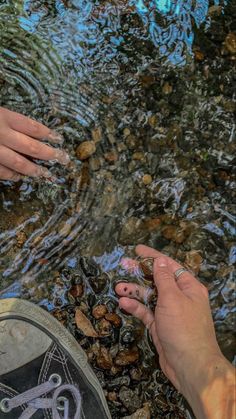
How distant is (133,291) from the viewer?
2.56 meters

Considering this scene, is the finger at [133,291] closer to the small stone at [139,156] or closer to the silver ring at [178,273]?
the silver ring at [178,273]

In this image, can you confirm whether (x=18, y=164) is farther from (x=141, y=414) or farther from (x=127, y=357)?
(x=141, y=414)

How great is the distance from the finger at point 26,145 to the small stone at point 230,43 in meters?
1.17

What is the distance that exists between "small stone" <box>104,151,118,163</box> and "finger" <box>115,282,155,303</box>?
2.14ft

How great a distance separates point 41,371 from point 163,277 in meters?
0.78

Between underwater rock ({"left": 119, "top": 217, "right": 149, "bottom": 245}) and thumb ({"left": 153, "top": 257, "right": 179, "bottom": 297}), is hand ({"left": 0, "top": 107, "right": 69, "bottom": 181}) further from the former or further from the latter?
thumb ({"left": 153, "top": 257, "right": 179, "bottom": 297})

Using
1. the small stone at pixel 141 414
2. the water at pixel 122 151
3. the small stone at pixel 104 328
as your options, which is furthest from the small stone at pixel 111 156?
the small stone at pixel 141 414

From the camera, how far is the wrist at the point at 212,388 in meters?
2.03

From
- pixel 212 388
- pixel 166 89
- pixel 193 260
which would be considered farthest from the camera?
pixel 166 89

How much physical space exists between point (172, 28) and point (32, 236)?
1394mm

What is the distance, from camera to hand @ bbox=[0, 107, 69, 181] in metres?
2.46

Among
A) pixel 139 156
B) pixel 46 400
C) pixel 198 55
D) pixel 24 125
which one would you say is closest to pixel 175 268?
pixel 139 156

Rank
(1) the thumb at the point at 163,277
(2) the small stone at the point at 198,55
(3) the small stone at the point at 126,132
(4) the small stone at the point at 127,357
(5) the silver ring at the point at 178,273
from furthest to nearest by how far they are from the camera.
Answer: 1. (2) the small stone at the point at 198,55
2. (3) the small stone at the point at 126,132
3. (4) the small stone at the point at 127,357
4. (5) the silver ring at the point at 178,273
5. (1) the thumb at the point at 163,277

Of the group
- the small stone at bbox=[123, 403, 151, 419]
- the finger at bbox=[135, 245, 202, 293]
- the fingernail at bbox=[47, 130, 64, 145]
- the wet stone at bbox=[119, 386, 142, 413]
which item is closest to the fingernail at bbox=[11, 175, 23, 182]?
the fingernail at bbox=[47, 130, 64, 145]
